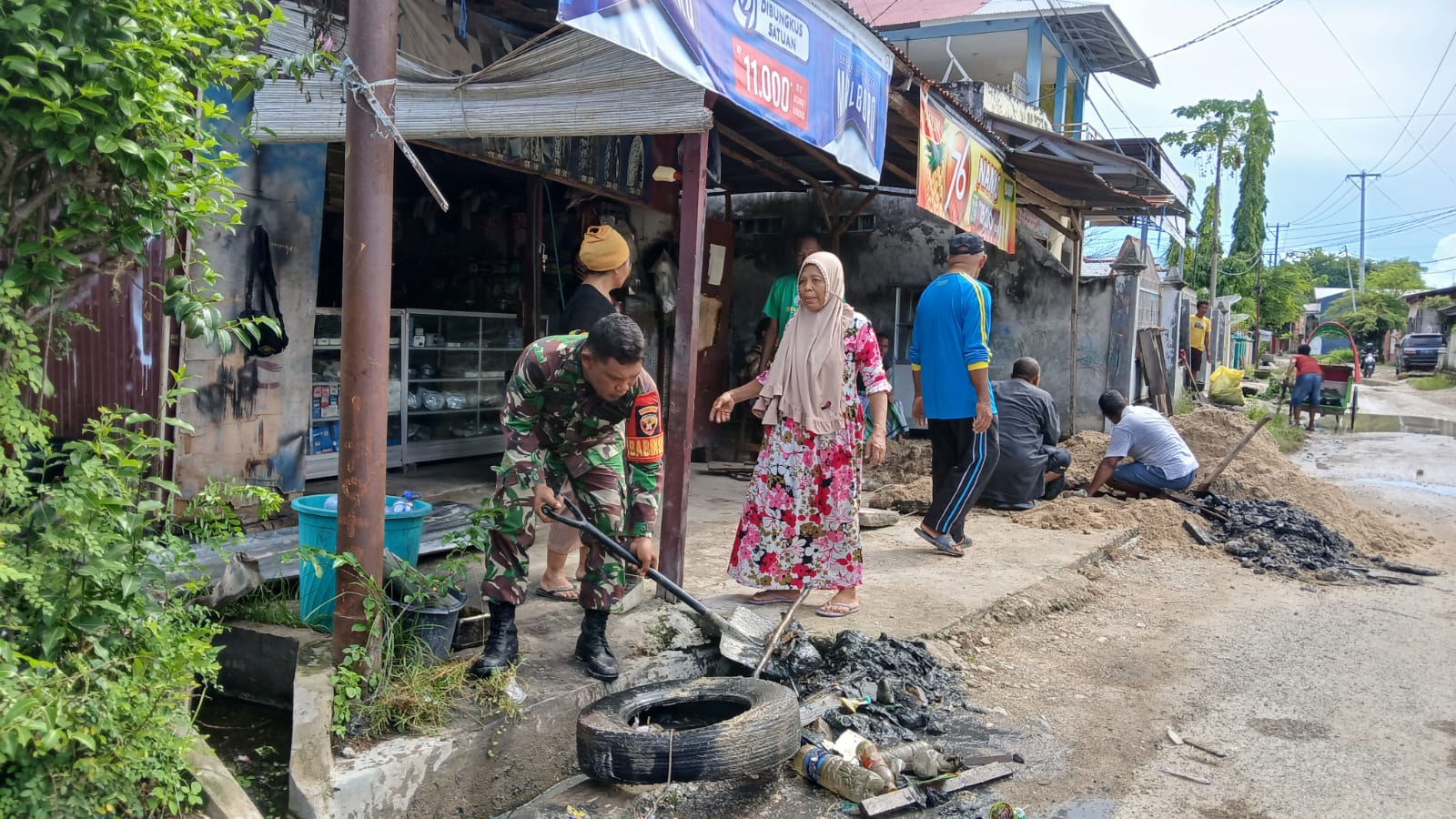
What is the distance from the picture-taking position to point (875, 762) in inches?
126

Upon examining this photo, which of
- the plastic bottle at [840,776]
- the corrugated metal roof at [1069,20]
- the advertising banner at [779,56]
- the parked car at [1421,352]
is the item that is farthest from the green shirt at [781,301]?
the parked car at [1421,352]

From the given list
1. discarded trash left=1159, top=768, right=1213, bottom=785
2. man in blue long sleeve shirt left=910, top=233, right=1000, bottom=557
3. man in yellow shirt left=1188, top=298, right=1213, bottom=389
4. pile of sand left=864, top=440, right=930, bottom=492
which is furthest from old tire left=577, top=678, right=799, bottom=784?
man in yellow shirt left=1188, top=298, right=1213, bottom=389

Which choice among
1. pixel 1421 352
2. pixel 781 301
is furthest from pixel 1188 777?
pixel 1421 352

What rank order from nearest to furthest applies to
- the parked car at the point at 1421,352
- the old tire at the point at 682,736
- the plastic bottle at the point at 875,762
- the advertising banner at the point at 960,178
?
the old tire at the point at 682,736, the plastic bottle at the point at 875,762, the advertising banner at the point at 960,178, the parked car at the point at 1421,352

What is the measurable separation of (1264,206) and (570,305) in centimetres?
A: 3829

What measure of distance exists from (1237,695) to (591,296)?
3.47 m

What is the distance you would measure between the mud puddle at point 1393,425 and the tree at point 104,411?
1984 cm

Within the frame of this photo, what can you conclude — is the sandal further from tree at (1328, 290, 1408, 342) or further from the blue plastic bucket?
tree at (1328, 290, 1408, 342)

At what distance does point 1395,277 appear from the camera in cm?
6875

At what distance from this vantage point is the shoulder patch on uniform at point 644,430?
11.7ft

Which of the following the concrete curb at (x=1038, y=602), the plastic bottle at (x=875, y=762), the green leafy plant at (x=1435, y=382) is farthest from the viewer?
the green leafy plant at (x=1435, y=382)

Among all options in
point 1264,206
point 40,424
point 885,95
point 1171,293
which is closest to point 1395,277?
point 1264,206

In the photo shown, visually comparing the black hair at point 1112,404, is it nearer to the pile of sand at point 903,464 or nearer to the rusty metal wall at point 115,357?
the pile of sand at point 903,464

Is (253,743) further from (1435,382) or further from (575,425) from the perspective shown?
(1435,382)
